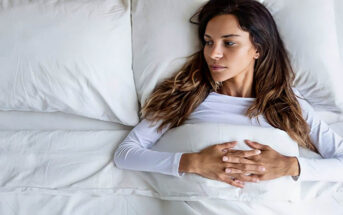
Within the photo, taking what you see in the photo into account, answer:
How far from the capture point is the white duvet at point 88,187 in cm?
111

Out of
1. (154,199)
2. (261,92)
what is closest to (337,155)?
(261,92)

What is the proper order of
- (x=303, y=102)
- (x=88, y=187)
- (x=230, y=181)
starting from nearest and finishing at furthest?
(x=230, y=181), (x=88, y=187), (x=303, y=102)

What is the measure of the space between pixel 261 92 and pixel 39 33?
2.52 ft

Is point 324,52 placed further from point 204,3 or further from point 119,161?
point 119,161

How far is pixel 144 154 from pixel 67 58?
0.41m

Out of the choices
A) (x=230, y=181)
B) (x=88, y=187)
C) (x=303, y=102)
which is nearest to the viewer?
(x=230, y=181)

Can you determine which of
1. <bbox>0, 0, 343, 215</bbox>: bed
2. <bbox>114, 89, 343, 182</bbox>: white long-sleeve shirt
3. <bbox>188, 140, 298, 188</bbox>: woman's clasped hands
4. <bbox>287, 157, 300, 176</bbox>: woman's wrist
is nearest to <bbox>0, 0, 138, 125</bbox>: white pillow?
<bbox>0, 0, 343, 215</bbox>: bed

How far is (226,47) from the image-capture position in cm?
119

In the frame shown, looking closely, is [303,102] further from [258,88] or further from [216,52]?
[216,52]

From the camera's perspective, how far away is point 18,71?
49.2 inches

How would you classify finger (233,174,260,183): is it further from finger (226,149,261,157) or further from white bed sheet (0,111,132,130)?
white bed sheet (0,111,132,130)

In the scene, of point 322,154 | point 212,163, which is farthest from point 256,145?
point 322,154

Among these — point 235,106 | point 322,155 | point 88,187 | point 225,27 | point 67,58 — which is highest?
point 225,27

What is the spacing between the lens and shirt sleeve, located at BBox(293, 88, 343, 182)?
45.6 inches
